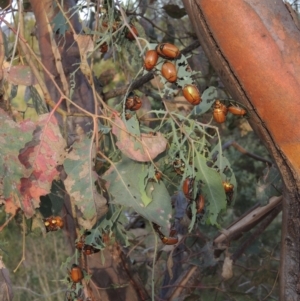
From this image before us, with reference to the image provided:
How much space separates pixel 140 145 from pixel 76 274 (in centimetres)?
21

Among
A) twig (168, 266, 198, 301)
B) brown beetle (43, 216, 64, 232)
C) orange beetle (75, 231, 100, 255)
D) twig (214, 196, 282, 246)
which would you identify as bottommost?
twig (168, 266, 198, 301)

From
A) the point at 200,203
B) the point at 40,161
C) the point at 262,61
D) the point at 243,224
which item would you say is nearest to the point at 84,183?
the point at 40,161

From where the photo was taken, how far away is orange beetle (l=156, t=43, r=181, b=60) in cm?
67

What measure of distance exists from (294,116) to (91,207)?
270 millimetres

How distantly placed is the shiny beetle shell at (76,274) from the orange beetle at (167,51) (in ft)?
1.06

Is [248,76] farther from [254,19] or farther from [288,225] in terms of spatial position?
[288,225]

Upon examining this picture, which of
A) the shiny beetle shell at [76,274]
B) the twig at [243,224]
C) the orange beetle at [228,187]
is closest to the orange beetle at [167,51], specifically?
the orange beetle at [228,187]

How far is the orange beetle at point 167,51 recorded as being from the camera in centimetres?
67

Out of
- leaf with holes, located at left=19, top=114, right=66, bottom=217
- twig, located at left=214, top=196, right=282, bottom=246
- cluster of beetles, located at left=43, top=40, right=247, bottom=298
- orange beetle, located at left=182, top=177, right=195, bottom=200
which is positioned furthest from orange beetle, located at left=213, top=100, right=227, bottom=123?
twig, located at left=214, top=196, right=282, bottom=246

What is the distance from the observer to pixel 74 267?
762 millimetres

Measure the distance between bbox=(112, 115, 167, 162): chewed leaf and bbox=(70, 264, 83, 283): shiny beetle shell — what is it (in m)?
0.19

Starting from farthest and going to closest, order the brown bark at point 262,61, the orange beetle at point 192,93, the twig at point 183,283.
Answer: the twig at point 183,283 → the orange beetle at point 192,93 → the brown bark at point 262,61

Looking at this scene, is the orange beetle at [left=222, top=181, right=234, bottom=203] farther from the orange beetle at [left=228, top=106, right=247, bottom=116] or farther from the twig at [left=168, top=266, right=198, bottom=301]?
the twig at [left=168, top=266, right=198, bottom=301]

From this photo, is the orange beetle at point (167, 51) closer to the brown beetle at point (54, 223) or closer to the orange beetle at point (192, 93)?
the orange beetle at point (192, 93)
